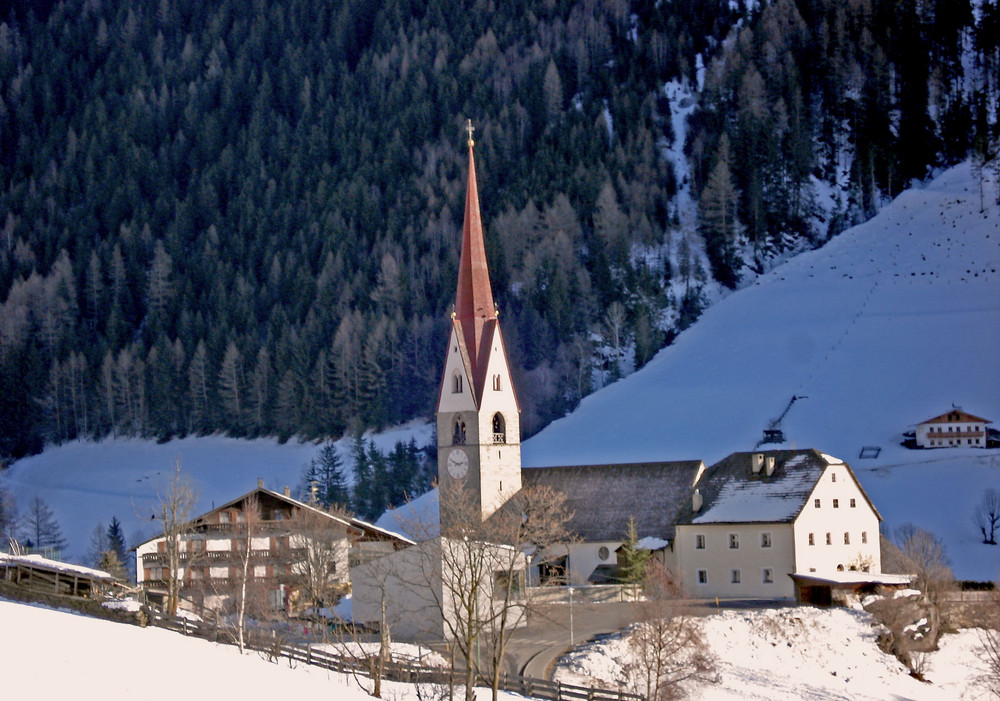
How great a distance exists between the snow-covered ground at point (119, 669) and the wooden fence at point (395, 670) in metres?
6.40

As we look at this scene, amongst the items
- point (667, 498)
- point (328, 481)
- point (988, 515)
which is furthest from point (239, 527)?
point (988, 515)

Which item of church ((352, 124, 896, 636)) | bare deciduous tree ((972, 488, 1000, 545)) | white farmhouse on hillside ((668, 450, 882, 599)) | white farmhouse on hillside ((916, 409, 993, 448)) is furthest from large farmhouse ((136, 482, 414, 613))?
white farmhouse on hillside ((916, 409, 993, 448))

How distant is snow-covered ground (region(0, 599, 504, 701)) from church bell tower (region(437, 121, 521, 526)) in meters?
33.2

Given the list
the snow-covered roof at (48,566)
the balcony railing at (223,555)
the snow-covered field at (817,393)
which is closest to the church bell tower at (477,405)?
the balcony railing at (223,555)

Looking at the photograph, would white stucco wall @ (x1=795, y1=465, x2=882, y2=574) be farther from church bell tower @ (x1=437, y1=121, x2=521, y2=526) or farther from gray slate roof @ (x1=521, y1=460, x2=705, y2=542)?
church bell tower @ (x1=437, y1=121, x2=521, y2=526)

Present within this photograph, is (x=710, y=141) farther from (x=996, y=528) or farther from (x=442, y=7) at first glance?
(x=996, y=528)

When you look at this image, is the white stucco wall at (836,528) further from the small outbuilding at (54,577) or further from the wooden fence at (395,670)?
the small outbuilding at (54,577)

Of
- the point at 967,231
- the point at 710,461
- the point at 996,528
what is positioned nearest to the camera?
the point at 996,528

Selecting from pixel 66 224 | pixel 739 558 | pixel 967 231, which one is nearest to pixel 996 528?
pixel 739 558

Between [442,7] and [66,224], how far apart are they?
60.9 metres

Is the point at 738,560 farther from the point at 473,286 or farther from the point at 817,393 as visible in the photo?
the point at 817,393

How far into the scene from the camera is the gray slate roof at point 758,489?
56.6 meters

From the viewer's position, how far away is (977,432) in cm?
8400

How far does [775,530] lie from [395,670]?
2501 cm
